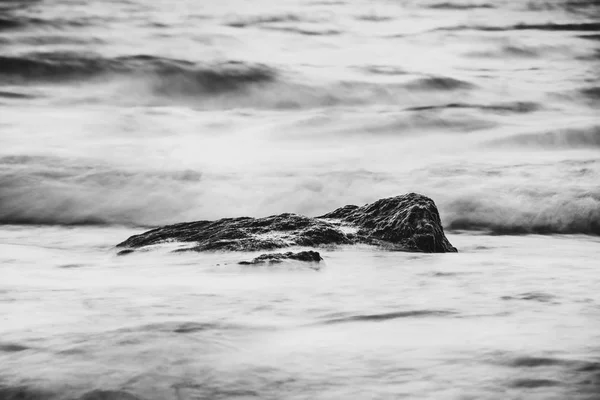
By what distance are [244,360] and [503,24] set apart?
15.2 meters

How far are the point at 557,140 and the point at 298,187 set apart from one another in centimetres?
401

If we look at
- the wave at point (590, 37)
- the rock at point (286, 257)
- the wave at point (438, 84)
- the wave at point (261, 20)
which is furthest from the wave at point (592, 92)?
the rock at point (286, 257)

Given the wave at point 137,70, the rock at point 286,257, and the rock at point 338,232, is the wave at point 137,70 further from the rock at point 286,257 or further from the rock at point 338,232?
the rock at point 286,257

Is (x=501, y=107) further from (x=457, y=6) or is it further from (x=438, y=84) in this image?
(x=457, y=6)

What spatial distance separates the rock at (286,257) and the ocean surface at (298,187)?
6cm

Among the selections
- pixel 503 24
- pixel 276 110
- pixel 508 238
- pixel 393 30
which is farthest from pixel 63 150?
pixel 503 24

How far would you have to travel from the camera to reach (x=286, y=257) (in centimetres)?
391

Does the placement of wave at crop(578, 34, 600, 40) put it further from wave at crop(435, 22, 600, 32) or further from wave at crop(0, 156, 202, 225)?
wave at crop(0, 156, 202, 225)

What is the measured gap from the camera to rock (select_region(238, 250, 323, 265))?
389cm

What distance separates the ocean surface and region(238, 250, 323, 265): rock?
0.21 ft

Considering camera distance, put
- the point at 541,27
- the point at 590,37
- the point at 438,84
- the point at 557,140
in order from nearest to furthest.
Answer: the point at 557,140 < the point at 438,84 < the point at 590,37 < the point at 541,27

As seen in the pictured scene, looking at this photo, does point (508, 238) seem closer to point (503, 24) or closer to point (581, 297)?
point (581, 297)

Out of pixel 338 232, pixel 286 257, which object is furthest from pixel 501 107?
pixel 286 257

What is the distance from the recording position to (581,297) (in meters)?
3.34
